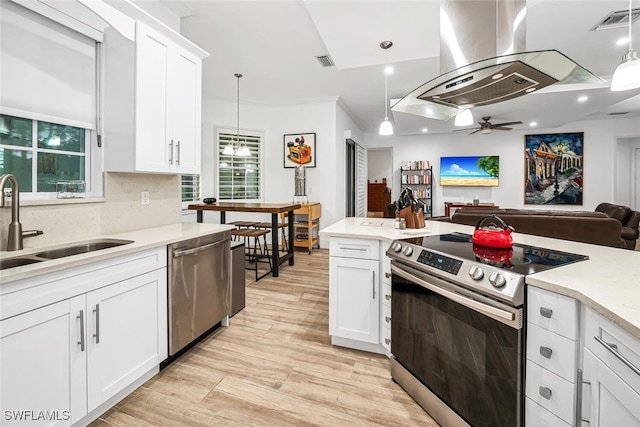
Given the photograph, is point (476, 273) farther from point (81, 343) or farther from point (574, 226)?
point (574, 226)

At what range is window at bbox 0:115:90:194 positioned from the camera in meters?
1.75

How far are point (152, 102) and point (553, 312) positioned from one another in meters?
2.63

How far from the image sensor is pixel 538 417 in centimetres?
109

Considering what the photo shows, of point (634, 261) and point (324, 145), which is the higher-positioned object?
point (324, 145)

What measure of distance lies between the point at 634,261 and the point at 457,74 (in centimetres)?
123

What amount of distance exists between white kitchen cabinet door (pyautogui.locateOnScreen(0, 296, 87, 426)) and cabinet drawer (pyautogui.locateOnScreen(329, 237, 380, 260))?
1514 millimetres

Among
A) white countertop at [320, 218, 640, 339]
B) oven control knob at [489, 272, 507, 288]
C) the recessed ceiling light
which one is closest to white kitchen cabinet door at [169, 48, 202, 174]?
oven control knob at [489, 272, 507, 288]

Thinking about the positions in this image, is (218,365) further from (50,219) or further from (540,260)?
(540,260)

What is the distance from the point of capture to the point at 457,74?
151 centimetres

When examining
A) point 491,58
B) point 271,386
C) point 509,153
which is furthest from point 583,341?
point 509,153

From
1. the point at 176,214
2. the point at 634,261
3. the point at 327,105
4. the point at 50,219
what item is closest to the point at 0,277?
the point at 50,219

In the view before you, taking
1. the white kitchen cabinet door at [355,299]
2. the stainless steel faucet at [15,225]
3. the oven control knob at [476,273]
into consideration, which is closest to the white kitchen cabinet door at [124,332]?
the stainless steel faucet at [15,225]

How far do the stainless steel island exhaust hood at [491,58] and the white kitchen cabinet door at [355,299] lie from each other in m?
1.26

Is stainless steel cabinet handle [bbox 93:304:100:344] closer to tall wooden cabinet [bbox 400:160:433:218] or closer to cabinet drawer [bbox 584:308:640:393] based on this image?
cabinet drawer [bbox 584:308:640:393]
